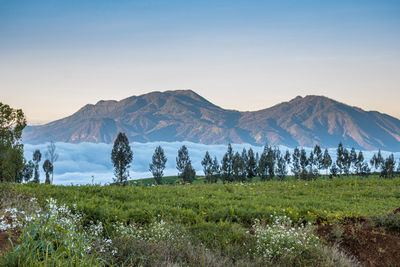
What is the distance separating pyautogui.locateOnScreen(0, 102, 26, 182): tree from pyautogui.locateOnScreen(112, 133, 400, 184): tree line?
83.2ft

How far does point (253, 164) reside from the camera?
9038 centimetres

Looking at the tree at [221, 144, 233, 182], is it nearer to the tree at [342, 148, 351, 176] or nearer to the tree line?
the tree line

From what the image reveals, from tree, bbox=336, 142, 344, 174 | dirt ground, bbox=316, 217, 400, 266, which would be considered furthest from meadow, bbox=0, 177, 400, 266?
tree, bbox=336, 142, 344, 174

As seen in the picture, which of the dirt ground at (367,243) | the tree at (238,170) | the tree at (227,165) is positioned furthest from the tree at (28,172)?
the dirt ground at (367,243)

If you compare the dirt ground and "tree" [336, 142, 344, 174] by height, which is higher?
"tree" [336, 142, 344, 174]

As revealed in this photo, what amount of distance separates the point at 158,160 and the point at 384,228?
98.3 m

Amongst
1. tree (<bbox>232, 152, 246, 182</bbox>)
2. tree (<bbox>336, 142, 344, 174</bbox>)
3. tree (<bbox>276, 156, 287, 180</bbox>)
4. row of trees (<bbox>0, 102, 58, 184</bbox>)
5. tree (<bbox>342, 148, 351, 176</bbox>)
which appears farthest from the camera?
tree (<bbox>342, 148, 351, 176</bbox>)

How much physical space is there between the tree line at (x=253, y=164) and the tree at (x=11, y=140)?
25.4m

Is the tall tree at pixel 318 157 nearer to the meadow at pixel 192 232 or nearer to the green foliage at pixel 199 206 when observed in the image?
the green foliage at pixel 199 206

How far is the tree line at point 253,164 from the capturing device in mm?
69125

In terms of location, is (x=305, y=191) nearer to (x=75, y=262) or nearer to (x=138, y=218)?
(x=138, y=218)

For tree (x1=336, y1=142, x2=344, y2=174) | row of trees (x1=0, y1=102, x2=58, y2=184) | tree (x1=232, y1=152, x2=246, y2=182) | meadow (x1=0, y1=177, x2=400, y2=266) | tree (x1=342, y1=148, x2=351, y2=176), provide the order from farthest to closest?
tree (x1=342, y1=148, x2=351, y2=176), tree (x1=336, y1=142, x2=344, y2=174), tree (x1=232, y1=152, x2=246, y2=182), row of trees (x1=0, y1=102, x2=58, y2=184), meadow (x1=0, y1=177, x2=400, y2=266)

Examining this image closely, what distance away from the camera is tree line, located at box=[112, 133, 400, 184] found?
69125 millimetres

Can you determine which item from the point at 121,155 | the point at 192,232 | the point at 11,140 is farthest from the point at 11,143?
the point at 192,232
